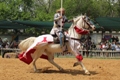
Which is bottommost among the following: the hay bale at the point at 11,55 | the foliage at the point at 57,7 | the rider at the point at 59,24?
the hay bale at the point at 11,55

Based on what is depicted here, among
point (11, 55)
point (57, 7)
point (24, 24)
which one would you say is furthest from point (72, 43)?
point (57, 7)

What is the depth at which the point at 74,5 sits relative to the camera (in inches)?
2141

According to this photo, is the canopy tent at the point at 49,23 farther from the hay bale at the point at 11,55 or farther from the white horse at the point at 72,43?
the white horse at the point at 72,43

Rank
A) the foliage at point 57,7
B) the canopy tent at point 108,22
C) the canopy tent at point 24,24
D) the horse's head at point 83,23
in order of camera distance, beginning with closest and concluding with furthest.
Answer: the horse's head at point 83,23 → the canopy tent at point 108,22 → the canopy tent at point 24,24 → the foliage at point 57,7

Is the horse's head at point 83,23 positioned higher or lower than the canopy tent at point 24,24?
higher

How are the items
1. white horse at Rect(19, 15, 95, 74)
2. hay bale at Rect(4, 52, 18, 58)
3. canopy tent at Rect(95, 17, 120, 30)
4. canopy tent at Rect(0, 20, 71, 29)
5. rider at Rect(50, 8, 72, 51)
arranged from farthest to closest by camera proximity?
canopy tent at Rect(0, 20, 71, 29), canopy tent at Rect(95, 17, 120, 30), hay bale at Rect(4, 52, 18, 58), white horse at Rect(19, 15, 95, 74), rider at Rect(50, 8, 72, 51)

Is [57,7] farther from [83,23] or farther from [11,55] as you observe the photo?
[83,23]

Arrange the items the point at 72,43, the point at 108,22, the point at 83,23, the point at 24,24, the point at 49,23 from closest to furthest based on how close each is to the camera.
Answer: the point at 72,43
the point at 83,23
the point at 108,22
the point at 49,23
the point at 24,24

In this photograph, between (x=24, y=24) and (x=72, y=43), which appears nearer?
(x=72, y=43)

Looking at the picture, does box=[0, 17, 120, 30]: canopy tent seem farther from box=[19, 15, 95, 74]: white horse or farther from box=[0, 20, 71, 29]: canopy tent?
box=[19, 15, 95, 74]: white horse

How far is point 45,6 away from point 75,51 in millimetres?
48001

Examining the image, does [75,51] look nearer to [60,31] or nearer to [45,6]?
[60,31]

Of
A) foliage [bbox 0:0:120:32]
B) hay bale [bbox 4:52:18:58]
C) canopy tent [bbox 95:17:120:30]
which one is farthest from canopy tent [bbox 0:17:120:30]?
foliage [bbox 0:0:120:32]

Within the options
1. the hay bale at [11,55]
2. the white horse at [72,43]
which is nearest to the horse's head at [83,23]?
the white horse at [72,43]
